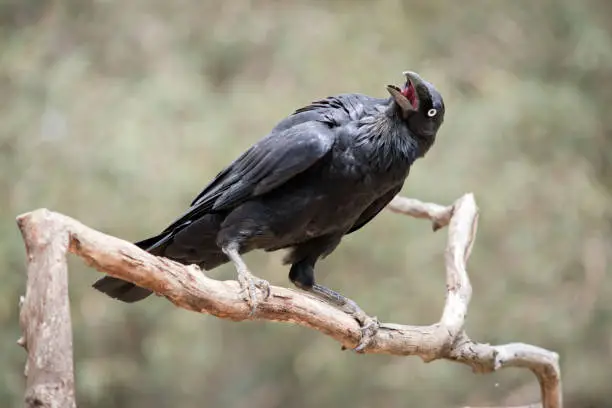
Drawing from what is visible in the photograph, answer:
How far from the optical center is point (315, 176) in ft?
7.51

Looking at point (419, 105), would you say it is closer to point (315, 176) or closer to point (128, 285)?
point (315, 176)

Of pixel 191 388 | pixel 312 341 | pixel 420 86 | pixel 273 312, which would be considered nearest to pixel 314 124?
pixel 420 86

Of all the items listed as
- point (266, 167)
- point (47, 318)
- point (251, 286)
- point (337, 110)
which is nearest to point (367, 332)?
point (251, 286)

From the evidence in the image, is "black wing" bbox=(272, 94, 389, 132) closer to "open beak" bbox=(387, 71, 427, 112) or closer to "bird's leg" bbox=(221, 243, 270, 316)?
"open beak" bbox=(387, 71, 427, 112)

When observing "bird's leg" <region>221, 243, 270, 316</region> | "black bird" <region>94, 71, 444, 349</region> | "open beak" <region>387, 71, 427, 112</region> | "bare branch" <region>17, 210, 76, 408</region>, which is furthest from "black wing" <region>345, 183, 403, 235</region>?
"bare branch" <region>17, 210, 76, 408</region>

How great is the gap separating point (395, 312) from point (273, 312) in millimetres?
2112

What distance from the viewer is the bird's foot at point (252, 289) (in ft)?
6.35

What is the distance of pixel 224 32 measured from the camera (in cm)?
445

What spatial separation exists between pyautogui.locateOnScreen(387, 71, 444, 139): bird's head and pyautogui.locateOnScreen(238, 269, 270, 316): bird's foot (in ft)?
2.26

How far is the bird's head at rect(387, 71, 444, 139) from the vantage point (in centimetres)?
224

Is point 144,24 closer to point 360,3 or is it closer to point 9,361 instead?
point 360,3

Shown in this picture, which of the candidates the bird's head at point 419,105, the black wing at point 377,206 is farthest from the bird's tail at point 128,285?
the bird's head at point 419,105

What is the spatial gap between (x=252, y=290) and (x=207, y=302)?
0.21 meters

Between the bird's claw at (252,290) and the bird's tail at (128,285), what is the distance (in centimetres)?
49
